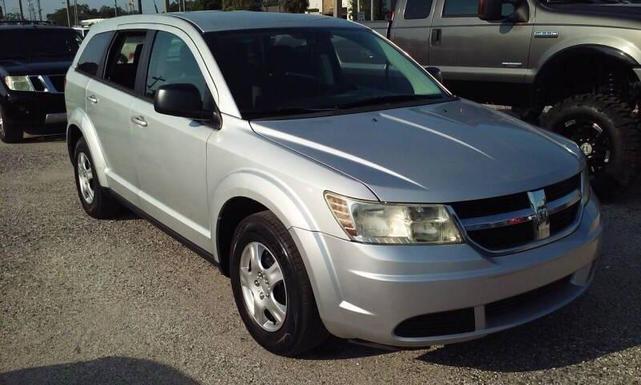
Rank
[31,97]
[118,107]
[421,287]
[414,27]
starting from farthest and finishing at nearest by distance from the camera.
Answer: [31,97], [414,27], [118,107], [421,287]

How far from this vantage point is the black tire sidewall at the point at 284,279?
9.73 ft

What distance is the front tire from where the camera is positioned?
9.68 feet

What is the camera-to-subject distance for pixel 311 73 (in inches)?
157

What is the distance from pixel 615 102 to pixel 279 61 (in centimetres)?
324

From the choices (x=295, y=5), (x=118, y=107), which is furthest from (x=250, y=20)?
(x=295, y=5)

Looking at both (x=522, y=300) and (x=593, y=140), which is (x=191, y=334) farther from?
(x=593, y=140)

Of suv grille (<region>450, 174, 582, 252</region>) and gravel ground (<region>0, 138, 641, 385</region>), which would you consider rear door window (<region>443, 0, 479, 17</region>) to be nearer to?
gravel ground (<region>0, 138, 641, 385</region>)

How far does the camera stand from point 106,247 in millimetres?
4938

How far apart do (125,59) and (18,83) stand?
525 cm

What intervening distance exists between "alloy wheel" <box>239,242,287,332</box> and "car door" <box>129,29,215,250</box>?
432 millimetres

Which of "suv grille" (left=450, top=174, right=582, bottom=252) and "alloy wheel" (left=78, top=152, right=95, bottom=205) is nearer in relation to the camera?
"suv grille" (left=450, top=174, right=582, bottom=252)

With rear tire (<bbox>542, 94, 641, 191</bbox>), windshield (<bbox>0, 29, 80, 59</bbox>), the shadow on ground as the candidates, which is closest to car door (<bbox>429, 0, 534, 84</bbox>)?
rear tire (<bbox>542, 94, 641, 191</bbox>)

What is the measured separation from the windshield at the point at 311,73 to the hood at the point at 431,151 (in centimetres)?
23

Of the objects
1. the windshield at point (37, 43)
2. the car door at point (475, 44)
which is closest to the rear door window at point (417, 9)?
the car door at point (475, 44)
